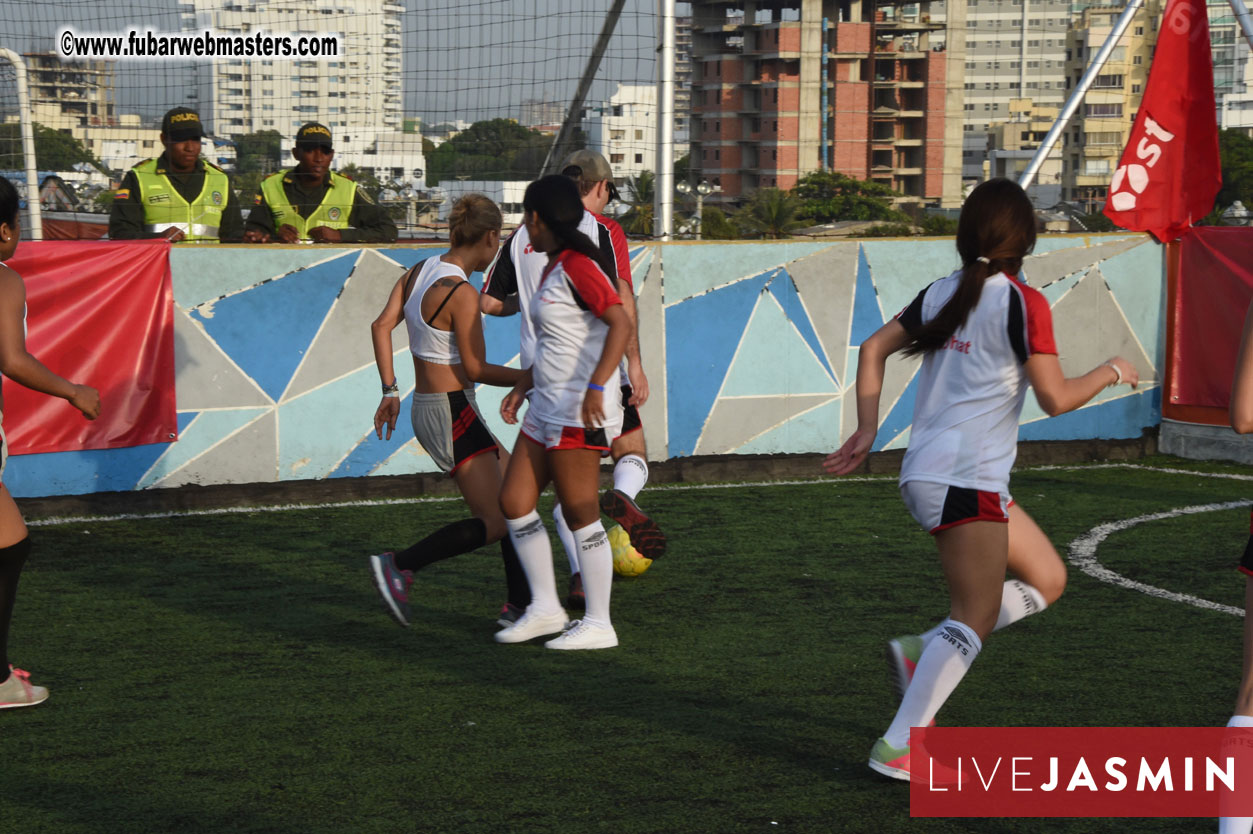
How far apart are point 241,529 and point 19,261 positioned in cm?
201

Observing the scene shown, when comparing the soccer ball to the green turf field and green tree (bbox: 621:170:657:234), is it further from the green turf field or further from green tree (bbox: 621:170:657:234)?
green tree (bbox: 621:170:657:234)

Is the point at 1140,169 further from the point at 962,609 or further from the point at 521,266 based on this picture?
the point at 962,609

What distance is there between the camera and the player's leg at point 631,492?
7.02 m

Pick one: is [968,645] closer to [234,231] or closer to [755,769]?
[755,769]

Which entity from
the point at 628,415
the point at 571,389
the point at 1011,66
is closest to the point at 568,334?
the point at 571,389

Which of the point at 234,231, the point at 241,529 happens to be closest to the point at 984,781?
the point at 241,529

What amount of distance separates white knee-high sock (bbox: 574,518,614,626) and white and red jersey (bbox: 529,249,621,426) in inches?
18.4

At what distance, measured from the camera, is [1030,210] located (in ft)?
13.6

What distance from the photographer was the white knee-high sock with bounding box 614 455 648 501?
7.25m

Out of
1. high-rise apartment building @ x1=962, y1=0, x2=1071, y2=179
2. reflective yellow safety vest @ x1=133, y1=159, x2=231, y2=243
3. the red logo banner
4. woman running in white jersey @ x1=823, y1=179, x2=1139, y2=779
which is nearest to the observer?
woman running in white jersey @ x1=823, y1=179, x2=1139, y2=779

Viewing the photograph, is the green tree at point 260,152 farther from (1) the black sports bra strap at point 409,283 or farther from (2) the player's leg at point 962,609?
(2) the player's leg at point 962,609

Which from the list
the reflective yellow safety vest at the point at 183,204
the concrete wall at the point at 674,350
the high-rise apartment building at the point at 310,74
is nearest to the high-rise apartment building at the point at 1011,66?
the concrete wall at the point at 674,350

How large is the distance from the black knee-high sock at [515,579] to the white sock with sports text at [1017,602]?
2.33 meters

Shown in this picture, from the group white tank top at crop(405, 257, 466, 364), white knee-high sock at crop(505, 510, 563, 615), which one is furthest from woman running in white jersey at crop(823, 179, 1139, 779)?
white tank top at crop(405, 257, 466, 364)
